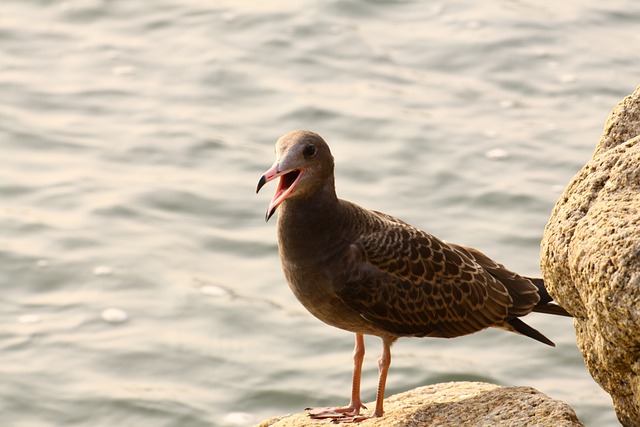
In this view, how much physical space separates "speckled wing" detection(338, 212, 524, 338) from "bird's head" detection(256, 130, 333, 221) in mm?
447

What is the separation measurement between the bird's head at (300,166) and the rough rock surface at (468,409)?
1.37m

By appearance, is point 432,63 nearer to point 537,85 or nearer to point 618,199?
point 537,85

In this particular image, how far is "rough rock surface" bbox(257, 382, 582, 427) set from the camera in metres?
6.23

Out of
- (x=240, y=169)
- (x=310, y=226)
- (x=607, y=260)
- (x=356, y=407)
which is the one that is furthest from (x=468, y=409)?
(x=240, y=169)

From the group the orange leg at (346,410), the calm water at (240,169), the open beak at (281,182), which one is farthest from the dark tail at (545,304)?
the calm water at (240,169)

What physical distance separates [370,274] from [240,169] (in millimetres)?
6694

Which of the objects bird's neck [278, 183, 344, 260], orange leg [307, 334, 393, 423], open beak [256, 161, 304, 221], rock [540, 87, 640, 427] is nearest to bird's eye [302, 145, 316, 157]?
open beak [256, 161, 304, 221]

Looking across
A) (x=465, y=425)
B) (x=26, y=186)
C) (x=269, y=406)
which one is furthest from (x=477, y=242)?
(x=465, y=425)

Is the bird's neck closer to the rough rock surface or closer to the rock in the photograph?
the rough rock surface

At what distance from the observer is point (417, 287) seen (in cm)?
741

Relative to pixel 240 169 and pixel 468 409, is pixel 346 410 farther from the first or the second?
pixel 240 169

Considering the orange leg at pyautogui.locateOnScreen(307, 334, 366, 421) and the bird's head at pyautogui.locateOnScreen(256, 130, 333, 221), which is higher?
the bird's head at pyautogui.locateOnScreen(256, 130, 333, 221)

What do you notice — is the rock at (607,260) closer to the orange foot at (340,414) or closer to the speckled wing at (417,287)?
the speckled wing at (417,287)

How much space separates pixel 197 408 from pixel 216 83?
5.96m
